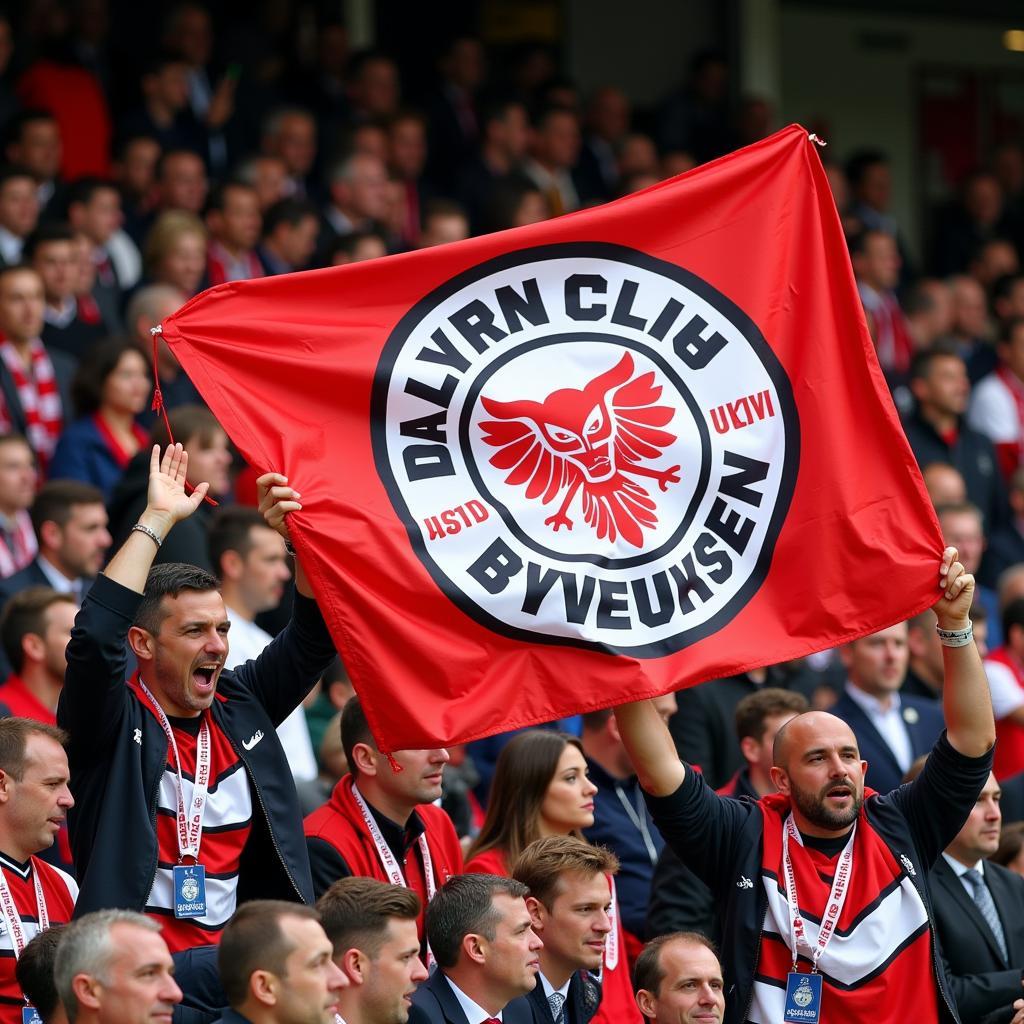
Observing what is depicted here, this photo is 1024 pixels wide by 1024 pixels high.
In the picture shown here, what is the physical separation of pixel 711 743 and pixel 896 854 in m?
2.00

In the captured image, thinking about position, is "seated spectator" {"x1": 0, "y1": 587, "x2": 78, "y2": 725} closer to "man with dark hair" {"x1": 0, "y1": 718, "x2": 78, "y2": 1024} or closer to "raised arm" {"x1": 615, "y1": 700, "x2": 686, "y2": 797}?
"man with dark hair" {"x1": 0, "y1": 718, "x2": 78, "y2": 1024}

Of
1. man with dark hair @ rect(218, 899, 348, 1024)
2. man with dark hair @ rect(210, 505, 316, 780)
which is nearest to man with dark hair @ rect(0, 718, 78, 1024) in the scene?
man with dark hair @ rect(218, 899, 348, 1024)

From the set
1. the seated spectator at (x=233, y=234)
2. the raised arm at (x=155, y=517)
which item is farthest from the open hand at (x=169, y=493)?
the seated spectator at (x=233, y=234)

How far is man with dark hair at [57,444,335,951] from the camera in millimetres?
5359

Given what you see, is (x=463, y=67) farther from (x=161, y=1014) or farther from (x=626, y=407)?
(x=161, y=1014)

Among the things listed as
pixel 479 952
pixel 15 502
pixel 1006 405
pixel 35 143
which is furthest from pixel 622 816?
pixel 1006 405

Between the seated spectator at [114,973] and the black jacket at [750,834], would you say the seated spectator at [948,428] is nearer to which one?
the black jacket at [750,834]

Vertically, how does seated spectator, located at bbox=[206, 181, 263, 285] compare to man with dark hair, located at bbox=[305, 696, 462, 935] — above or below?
above

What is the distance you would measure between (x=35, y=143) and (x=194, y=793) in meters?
6.54

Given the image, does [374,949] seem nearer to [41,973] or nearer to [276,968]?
[276,968]

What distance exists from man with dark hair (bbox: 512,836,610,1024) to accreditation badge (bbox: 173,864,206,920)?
3.47 ft

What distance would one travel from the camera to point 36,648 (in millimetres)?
7297

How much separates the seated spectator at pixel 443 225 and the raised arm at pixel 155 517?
5857 mm

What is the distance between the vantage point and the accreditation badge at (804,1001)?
231 inches
